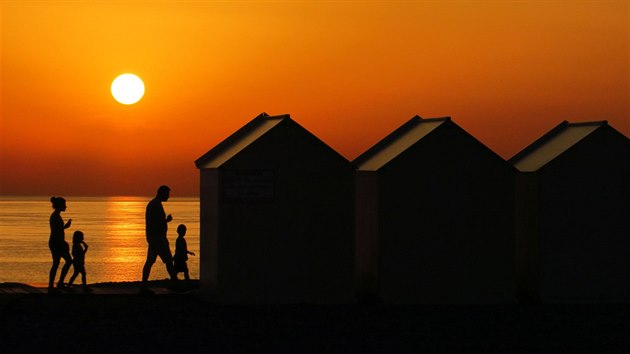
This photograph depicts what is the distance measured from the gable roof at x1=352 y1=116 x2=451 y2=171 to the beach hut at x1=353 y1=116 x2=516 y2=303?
0.05 meters

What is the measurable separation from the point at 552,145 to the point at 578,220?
156 centimetres

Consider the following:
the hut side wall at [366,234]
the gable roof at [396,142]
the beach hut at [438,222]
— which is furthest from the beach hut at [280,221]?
the gable roof at [396,142]

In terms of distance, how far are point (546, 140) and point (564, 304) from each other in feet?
10.6

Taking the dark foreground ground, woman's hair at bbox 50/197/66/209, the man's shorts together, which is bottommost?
the dark foreground ground

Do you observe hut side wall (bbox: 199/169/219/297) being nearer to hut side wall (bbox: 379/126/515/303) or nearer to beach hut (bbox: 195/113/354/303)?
beach hut (bbox: 195/113/354/303)

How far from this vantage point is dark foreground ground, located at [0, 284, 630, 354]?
15.7 metres

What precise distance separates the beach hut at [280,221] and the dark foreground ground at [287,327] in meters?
0.47

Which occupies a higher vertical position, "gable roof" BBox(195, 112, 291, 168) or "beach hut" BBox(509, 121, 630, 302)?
"gable roof" BBox(195, 112, 291, 168)

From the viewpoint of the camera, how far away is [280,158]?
66.7 feet

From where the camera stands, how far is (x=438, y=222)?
68.5 feet

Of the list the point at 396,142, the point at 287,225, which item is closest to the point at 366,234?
the point at 287,225

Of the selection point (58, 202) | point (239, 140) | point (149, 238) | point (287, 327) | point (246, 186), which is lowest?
point (287, 327)

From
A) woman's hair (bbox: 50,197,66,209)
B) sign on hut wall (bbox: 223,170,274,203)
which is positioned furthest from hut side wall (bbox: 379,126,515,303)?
woman's hair (bbox: 50,197,66,209)

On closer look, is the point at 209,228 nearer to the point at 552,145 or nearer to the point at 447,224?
the point at 447,224
